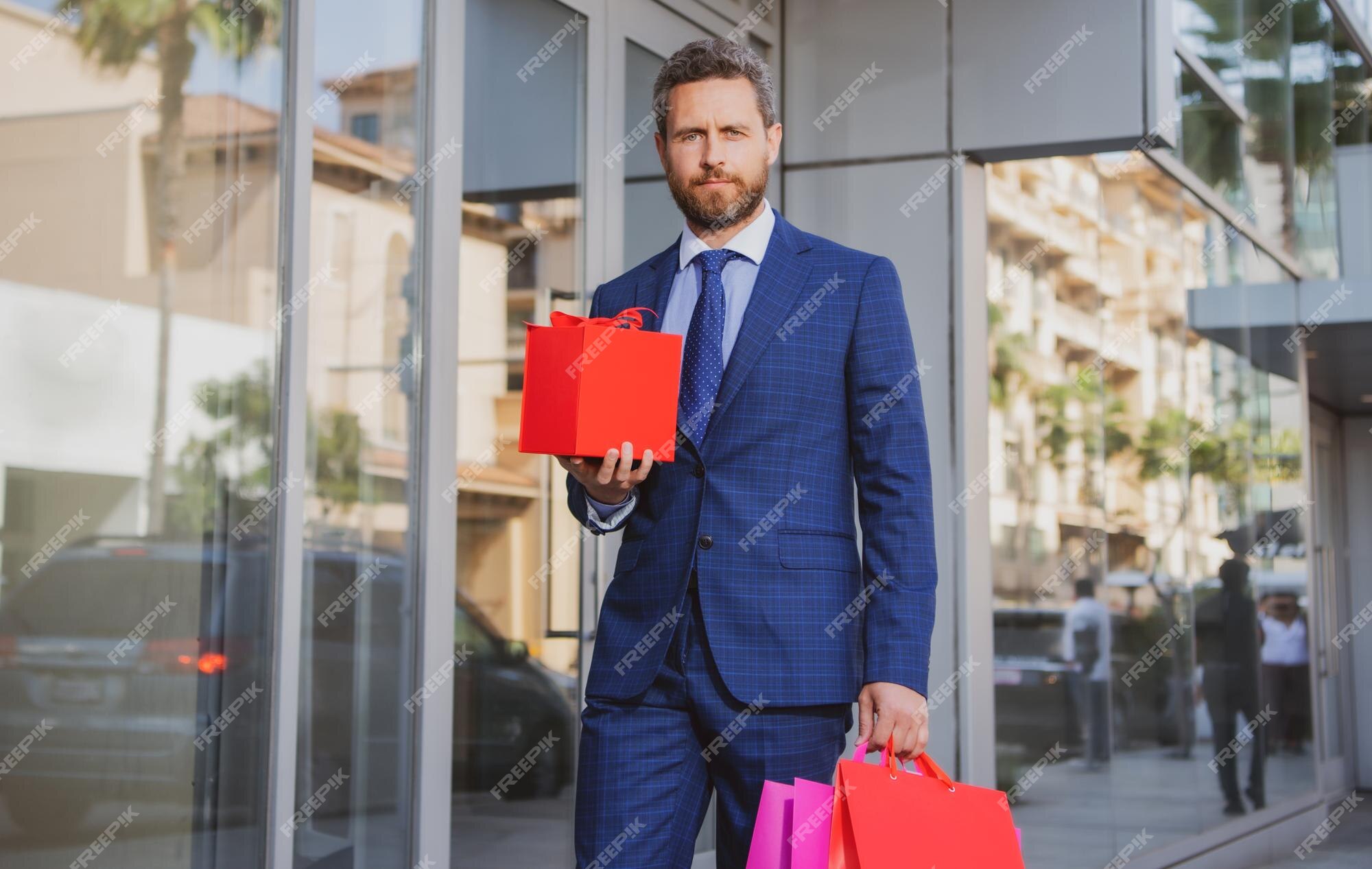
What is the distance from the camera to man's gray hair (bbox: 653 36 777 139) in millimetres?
2768

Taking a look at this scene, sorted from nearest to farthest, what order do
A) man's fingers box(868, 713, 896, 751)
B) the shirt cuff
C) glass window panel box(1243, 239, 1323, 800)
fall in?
man's fingers box(868, 713, 896, 751), the shirt cuff, glass window panel box(1243, 239, 1323, 800)

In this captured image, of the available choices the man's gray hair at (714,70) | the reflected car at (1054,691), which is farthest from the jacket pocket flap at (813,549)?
the reflected car at (1054,691)

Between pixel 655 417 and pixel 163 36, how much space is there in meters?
1.43

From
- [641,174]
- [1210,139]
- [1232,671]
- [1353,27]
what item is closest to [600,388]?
[641,174]

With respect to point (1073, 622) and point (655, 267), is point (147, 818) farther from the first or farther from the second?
point (1073, 622)

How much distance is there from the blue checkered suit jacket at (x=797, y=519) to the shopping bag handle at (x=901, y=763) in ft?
0.38

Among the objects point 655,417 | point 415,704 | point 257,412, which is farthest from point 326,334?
point 655,417

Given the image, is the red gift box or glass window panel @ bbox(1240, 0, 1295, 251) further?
glass window panel @ bbox(1240, 0, 1295, 251)

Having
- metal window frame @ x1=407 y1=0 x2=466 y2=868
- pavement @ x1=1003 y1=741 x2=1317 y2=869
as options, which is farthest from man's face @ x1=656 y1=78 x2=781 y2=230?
pavement @ x1=1003 y1=741 x2=1317 y2=869

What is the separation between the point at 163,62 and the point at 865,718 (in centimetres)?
193

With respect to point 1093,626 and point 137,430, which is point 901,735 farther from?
point 1093,626

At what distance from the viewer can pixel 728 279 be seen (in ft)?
9.25

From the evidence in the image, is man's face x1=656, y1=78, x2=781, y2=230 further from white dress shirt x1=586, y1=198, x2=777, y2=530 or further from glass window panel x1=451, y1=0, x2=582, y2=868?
glass window panel x1=451, y1=0, x2=582, y2=868

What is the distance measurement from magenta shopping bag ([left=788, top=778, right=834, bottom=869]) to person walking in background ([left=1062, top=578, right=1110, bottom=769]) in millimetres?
5301
